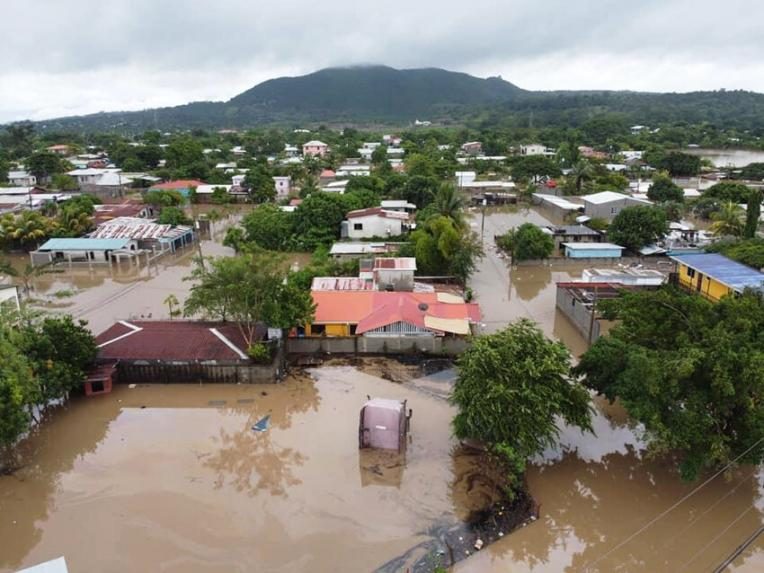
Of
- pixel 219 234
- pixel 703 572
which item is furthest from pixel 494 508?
pixel 219 234

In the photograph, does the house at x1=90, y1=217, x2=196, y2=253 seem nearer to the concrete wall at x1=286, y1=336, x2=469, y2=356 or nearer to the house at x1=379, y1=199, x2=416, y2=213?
the house at x1=379, y1=199, x2=416, y2=213

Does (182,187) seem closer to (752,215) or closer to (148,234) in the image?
(148,234)

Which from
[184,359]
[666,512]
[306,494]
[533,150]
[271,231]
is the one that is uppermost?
[533,150]

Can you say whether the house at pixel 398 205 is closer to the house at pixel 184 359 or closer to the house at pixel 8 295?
the house at pixel 184 359

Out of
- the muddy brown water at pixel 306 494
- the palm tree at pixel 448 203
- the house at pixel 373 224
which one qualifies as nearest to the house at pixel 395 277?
the muddy brown water at pixel 306 494

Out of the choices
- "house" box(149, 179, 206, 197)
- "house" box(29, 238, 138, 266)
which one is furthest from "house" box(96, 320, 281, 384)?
"house" box(149, 179, 206, 197)

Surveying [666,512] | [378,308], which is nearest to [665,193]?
[378,308]
